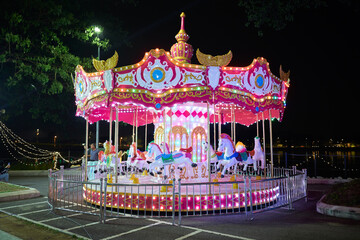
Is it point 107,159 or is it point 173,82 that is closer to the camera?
point 173,82

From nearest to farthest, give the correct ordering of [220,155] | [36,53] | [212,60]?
[212,60] < [220,155] < [36,53]

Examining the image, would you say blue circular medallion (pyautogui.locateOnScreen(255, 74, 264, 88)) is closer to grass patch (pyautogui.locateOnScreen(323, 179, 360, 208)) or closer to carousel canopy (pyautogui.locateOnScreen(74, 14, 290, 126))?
carousel canopy (pyautogui.locateOnScreen(74, 14, 290, 126))

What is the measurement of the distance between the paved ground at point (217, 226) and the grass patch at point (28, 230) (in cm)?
22

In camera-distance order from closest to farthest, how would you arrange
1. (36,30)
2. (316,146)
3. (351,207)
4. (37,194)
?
(351,207), (37,194), (36,30), (316,146)

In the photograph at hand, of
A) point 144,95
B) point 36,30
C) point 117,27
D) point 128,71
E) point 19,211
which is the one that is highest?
point 117,27

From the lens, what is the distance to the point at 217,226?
5.49 meters

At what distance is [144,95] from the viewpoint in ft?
25.6

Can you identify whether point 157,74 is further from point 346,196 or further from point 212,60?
point 346,196

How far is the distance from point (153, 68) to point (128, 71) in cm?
71

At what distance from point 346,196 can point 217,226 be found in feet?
12.0

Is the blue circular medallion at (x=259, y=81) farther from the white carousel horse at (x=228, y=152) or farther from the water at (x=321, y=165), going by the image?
the water at (x=321, y=165)

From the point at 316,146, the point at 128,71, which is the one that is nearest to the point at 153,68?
the point at 128,71

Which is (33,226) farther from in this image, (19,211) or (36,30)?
(36,30)

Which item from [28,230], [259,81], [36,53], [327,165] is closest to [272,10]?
[259,81]
